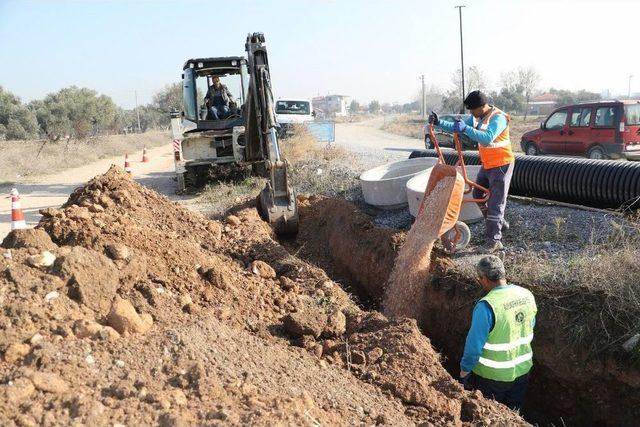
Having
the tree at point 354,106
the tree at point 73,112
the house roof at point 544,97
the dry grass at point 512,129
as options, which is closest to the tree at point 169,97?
the tree at point 73,112

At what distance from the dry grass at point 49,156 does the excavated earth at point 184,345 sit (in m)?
13.7

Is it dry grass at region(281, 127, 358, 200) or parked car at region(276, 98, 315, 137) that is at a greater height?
parked car at region(276, 98, 315, 137)

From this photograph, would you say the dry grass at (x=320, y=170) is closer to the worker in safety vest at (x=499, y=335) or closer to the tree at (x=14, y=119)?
the worker in safety vest at (x=499, y=335)

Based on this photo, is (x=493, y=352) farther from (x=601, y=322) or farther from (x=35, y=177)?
(x=35, y=177)

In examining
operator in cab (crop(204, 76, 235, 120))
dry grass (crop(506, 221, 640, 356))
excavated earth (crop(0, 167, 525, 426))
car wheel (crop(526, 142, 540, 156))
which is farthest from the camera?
car wheel (crop(526, 142, 540, 156))

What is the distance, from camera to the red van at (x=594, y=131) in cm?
1296

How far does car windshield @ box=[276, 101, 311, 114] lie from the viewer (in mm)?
25125

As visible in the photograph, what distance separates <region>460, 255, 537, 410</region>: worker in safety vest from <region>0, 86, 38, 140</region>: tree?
124 feet

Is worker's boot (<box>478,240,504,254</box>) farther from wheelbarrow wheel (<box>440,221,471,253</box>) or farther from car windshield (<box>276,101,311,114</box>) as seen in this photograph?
car windshield (<box>276,101,311,114</box>)

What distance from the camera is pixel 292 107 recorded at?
83.0 ft

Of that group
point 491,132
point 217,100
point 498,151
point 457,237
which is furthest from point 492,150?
point 217,100

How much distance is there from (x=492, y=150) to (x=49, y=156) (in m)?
19.6

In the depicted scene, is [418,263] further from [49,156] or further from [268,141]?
[49,156]

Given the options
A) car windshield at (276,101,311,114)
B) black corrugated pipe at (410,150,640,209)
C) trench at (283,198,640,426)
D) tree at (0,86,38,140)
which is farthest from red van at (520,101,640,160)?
tree at (0,86,38,140)
